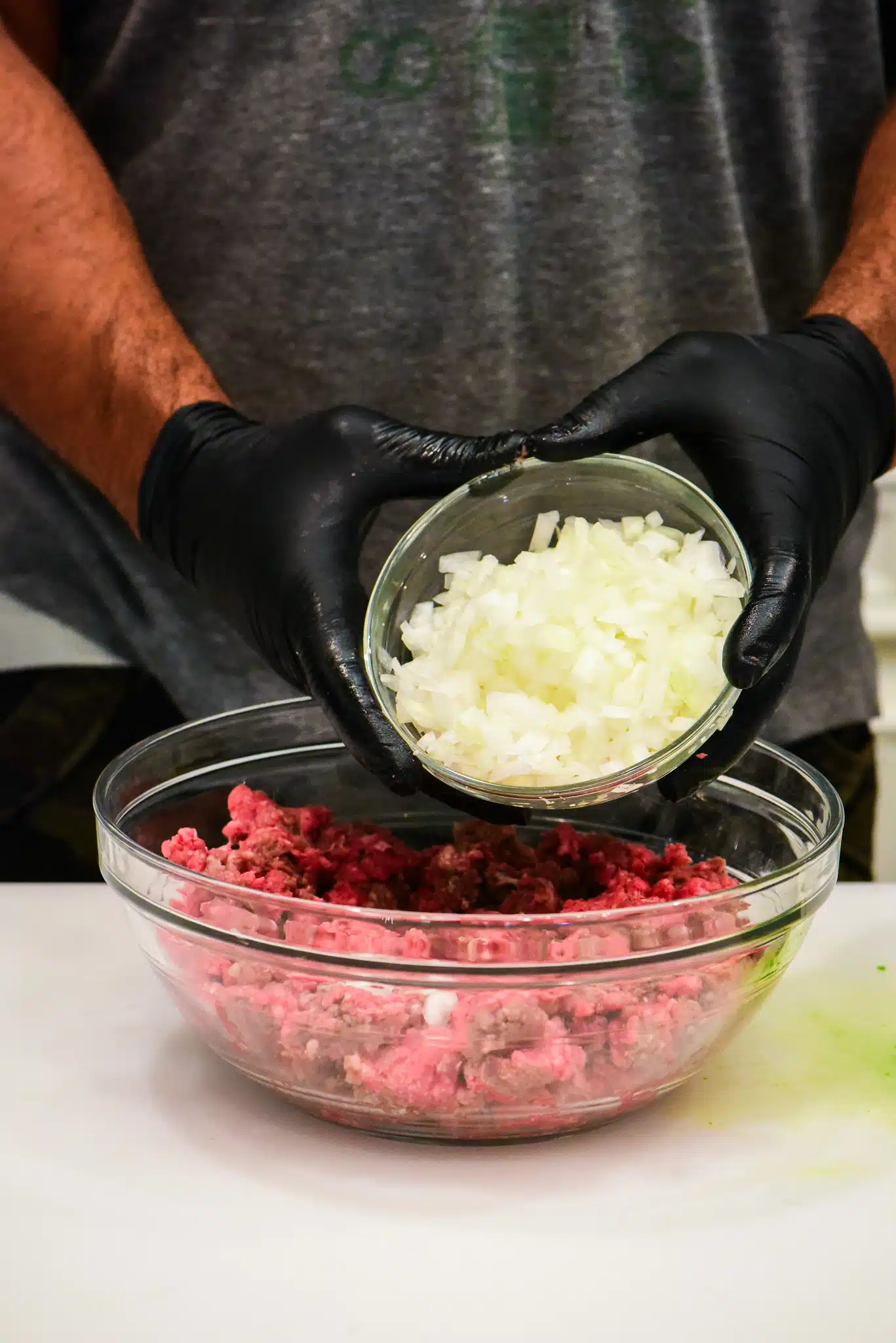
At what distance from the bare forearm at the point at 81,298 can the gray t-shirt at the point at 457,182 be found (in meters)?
0.11

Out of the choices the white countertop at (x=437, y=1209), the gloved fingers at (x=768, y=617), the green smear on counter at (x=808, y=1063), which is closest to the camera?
the white countertop at (x=437, y=1209)

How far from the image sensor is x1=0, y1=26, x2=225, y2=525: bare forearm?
1.39 metres

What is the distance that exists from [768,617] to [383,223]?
2.61ft

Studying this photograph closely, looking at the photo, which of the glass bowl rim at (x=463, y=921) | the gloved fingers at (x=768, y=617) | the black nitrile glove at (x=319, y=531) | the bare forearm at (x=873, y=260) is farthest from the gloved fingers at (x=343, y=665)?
the bare forearm at (x=873, y=260)

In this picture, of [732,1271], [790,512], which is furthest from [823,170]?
[732,1271]

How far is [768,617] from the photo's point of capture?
0.89 m

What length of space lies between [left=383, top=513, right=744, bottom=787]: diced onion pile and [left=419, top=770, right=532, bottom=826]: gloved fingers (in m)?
0.05

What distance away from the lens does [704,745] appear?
0.99 metres

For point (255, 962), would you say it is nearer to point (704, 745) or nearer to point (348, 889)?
point (348, 889)

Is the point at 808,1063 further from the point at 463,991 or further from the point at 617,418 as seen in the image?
the point at 617,418

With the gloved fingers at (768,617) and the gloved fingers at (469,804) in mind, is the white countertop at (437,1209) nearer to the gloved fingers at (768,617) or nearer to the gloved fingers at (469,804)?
the gloved fingers at (469,804)

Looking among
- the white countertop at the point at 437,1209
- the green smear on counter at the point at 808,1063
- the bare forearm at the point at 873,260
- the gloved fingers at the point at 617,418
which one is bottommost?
the green smear on counter at the point at 808,1063

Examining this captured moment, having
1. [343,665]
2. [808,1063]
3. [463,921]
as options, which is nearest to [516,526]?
[343,665]

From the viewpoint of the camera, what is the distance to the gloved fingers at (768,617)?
875mm
